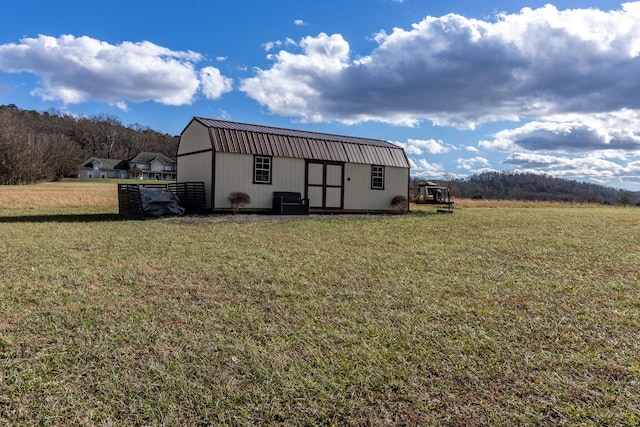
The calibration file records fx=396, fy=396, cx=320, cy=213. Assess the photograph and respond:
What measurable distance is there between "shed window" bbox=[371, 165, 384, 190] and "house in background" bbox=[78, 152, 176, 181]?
76.1 metres

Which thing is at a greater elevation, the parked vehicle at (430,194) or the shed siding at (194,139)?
the shed siding at (194,139)

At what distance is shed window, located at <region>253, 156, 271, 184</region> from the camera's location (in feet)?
53.1

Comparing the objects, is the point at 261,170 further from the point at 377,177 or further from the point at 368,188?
the point at 377,177

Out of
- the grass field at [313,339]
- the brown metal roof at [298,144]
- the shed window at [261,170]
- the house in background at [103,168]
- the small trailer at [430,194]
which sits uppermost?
the house in background at [103,168]

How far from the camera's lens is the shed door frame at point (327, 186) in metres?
17.5

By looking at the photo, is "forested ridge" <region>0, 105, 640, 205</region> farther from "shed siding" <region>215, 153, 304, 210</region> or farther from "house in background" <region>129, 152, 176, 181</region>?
"shed siding" <region>215, 153, 304, 210</region>

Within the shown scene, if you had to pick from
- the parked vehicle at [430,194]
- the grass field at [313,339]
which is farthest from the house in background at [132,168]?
the grass field at [313,339]

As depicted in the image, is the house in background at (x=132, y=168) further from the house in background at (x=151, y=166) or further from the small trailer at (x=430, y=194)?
the small trailer at (x=430, y=194)

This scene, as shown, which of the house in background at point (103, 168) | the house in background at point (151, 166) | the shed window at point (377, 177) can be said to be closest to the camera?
the shed window at point (377, 177)

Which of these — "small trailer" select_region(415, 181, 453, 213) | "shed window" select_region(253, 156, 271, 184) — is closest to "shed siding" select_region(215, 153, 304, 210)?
"shed window" select_region(253, 156, 271, 184)

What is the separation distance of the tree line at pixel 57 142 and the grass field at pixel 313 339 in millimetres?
28171

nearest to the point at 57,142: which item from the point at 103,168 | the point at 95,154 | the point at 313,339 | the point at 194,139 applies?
the point at 103,168

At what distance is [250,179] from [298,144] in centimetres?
286

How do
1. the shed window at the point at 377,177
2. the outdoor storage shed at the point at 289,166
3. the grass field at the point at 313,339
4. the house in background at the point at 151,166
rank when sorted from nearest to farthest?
the grass field at the point at 313,339
the outdoor storage shed at the point at 289,166
the shed window at the point at 377,177
the house in background at the point at 151,166
